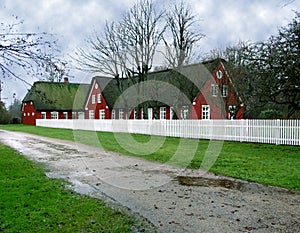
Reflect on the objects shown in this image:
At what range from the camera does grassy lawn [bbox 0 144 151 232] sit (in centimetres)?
462

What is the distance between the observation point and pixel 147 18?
26672mm

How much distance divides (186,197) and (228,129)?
12.1 meters

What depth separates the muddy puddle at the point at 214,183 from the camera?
288 inches

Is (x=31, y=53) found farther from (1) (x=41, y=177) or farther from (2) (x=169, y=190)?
(2) (x=169, y=190)

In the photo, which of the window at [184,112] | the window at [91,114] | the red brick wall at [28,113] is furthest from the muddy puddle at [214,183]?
the red brick wall at [28,113]

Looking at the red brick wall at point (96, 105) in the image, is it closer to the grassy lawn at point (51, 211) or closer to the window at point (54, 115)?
the window at point (54, 115)

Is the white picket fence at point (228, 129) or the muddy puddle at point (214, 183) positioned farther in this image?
the white picket fence at point (228, 129)

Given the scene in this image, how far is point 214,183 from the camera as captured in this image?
25.4ft

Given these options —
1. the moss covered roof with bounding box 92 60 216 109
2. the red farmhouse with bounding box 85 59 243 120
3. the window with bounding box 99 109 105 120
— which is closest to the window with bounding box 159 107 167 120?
the red farmhouse with bounding box 85 59 243 120

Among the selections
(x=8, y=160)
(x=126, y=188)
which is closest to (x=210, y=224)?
(x=126, y=188)

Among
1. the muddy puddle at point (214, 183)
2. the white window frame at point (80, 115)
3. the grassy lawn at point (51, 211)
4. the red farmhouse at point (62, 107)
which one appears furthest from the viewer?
the white window frame at point (80, 115)

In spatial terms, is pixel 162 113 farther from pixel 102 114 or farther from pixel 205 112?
pixel 102 114

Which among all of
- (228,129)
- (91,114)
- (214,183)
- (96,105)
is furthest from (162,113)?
(214,183)

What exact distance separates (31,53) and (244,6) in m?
5.82
